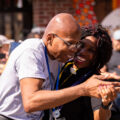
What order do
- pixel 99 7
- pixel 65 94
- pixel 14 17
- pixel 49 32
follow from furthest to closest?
pixel 99 7
pixel 14 17
pixel 49 32
pixel 65 94

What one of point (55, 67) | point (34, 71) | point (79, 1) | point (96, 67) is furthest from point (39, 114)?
point (79, 1)

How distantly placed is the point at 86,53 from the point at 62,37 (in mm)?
710

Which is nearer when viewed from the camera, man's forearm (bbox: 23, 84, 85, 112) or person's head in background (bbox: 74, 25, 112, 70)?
man's forearm (bbox: 23, 84, 85, 112)

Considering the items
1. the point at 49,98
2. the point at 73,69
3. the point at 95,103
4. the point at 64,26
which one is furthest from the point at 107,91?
the point at 73,69

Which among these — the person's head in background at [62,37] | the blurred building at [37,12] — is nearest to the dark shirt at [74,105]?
the person's head in background at [62,37]

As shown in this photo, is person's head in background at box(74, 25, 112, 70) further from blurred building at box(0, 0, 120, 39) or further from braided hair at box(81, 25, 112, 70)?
blurred building at box(0, 0, 120, 39)

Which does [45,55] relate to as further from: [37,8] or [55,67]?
[37,8]

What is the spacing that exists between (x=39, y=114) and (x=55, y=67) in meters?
0.36

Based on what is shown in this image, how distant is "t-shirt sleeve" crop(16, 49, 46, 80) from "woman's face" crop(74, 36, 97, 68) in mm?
644

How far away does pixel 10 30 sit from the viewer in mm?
7125

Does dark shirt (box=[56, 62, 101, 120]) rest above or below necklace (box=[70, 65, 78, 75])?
below

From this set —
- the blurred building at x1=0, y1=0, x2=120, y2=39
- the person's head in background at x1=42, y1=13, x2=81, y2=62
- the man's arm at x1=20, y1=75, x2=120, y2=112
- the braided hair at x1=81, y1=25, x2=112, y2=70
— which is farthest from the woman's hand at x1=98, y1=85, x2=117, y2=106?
the blurred building at x1=0, y1=0, x2=120, y2=39

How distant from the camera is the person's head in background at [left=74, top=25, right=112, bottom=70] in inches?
98.3

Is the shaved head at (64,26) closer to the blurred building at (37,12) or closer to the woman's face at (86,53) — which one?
the woman's face at (86,53)
